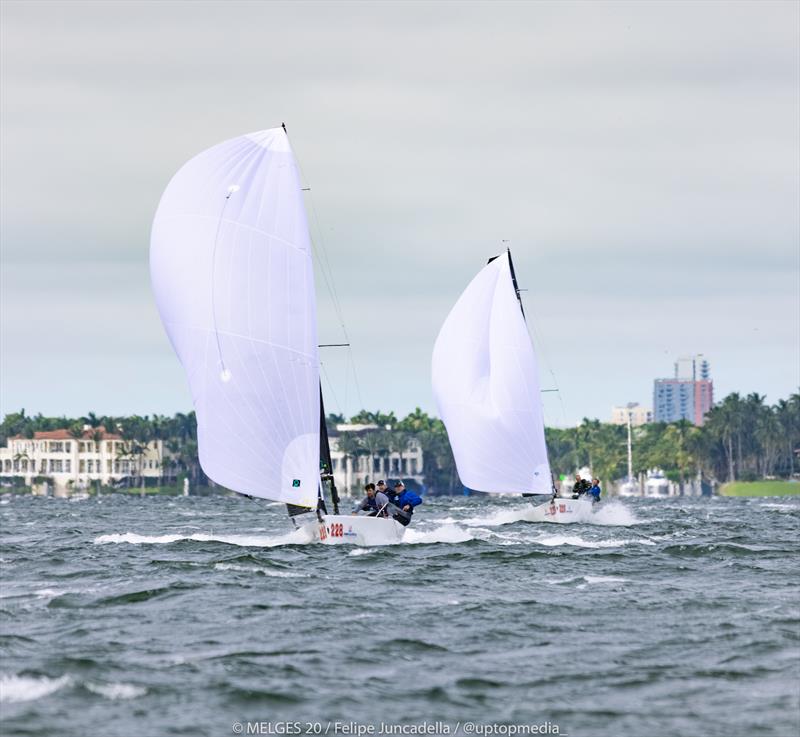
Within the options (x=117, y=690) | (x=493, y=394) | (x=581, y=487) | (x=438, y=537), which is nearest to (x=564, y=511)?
(x=581, y=487)

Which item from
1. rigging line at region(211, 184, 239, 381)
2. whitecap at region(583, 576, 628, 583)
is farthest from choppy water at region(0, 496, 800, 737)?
rigging line at region(211, 184, 239, 381)

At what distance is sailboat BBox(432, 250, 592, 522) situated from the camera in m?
58.0

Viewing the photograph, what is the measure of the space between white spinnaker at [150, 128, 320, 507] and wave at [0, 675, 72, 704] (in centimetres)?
1612

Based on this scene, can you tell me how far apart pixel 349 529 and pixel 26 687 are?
1913 centimetres

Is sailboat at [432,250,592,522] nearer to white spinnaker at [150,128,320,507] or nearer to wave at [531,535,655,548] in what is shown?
wave at [531,535,655,548]

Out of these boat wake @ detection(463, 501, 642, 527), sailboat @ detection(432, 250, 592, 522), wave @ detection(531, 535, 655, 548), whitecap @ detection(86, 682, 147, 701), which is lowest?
whitecap @ detection(86, 682, 147, 701)

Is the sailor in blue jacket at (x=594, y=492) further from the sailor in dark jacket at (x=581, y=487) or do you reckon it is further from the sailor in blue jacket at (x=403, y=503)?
the sailor in blue jacket at (x=403, y=503)

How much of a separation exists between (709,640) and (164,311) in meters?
17.5

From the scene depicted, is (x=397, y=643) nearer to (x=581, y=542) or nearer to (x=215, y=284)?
(x=215, y=284)

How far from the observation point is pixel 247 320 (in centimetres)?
3409

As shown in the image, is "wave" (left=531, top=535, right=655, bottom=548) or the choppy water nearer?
the choppy water

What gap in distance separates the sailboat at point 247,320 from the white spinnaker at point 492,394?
2272 centimetres

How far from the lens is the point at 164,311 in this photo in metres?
34.3

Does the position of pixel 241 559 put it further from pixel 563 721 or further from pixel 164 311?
pixel 563 721
